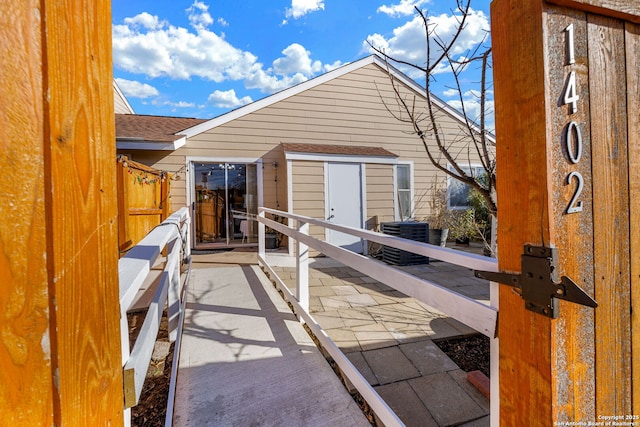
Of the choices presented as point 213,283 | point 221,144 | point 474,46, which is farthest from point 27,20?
point 221,144

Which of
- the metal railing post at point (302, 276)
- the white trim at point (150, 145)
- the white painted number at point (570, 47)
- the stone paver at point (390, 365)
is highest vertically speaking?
the white trim at point (150, 145)

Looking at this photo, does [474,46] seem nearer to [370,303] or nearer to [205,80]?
[370,303]

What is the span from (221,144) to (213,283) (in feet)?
12.6

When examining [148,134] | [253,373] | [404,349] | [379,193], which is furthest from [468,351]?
[148,134]

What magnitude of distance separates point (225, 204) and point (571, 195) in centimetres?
698

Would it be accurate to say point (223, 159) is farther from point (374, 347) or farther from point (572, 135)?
point (572, 135)

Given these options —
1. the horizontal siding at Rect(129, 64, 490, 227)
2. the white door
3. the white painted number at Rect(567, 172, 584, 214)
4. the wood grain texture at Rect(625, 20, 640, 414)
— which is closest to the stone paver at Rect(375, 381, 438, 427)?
the wood grain texture at Rect(625, 20, 640, 414)

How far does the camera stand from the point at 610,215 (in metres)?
0.81

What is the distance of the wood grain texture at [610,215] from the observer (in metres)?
0.80

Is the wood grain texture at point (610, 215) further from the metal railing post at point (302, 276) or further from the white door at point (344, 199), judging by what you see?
the white door at point (344, 199)

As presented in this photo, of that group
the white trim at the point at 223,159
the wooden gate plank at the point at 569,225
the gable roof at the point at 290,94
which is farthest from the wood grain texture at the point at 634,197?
the white trim at the point at 223,159

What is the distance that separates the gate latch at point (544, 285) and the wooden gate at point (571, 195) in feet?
0.08

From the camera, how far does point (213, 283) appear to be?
415 centimetres

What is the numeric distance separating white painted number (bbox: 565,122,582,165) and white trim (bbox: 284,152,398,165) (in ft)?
19.5
